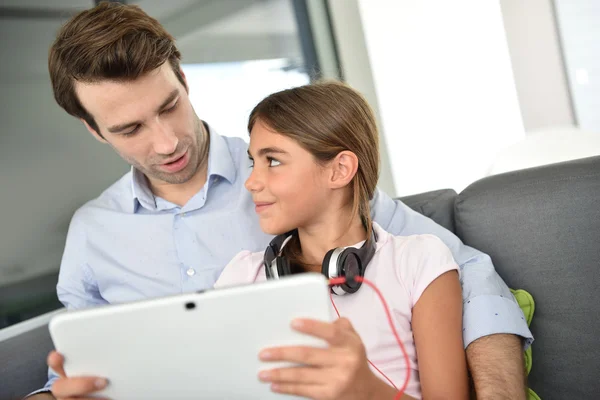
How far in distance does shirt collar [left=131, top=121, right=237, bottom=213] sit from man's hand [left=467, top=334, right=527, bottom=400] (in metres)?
0.84

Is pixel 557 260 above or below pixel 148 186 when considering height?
below

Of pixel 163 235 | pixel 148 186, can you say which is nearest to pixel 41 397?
pixel 163 235

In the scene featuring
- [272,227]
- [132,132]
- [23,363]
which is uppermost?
[132,132]

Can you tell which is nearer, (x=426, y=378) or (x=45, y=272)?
(x=426, y=378)

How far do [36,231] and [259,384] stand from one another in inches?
60.9

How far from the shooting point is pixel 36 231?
219 cm

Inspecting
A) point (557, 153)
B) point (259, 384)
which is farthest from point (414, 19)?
point (259, 384)

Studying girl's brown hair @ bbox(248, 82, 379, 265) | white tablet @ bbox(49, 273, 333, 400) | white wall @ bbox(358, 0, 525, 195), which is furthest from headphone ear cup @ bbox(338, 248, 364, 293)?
white wall @ bbox(358, 0, 525, 195)

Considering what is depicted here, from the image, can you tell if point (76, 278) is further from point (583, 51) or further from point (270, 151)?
point (583, 51)

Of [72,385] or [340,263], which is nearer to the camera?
[72,385]

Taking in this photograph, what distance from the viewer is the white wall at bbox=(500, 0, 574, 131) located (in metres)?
4.24

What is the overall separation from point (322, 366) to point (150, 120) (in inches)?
38.9

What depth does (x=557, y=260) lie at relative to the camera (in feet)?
4.82

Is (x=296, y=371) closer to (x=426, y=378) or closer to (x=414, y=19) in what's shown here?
(x=426, y=378)
